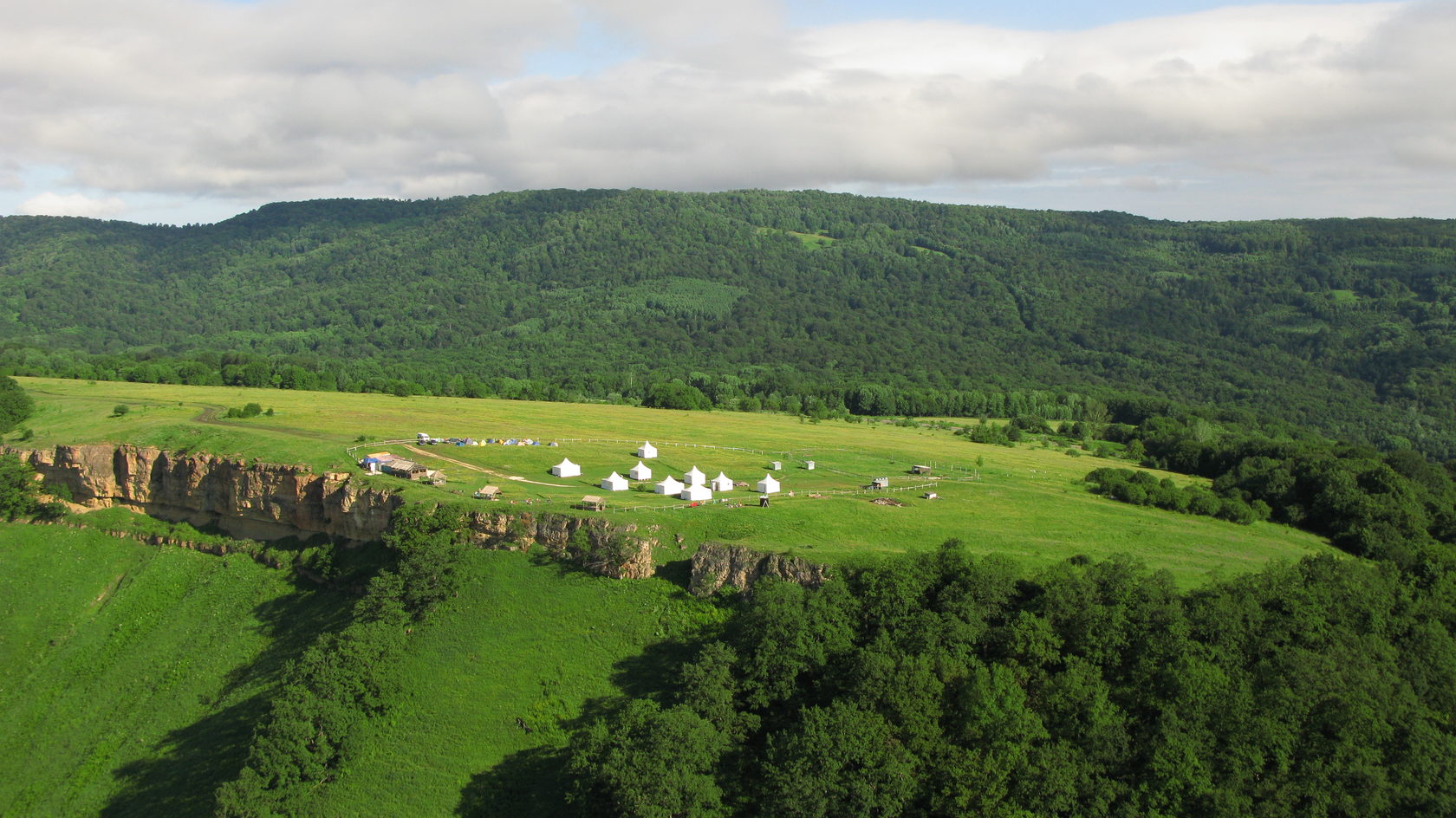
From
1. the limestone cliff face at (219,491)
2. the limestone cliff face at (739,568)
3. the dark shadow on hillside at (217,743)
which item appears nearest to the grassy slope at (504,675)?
the limestone cliff face at (739,568)

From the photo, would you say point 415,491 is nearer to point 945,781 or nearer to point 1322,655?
point 945,781

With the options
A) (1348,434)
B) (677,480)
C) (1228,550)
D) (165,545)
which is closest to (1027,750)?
(1228,550)

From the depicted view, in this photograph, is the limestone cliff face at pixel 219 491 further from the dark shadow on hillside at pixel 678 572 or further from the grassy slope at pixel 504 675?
the dark shadow on hillside at pixel 678 572

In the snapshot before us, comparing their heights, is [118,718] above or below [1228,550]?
below

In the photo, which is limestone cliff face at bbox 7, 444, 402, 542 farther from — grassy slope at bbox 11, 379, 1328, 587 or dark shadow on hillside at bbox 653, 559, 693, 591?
dark shadow on hillside at bbox 653, 559, 693, 591

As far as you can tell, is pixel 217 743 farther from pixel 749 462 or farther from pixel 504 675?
pixel 749 462
